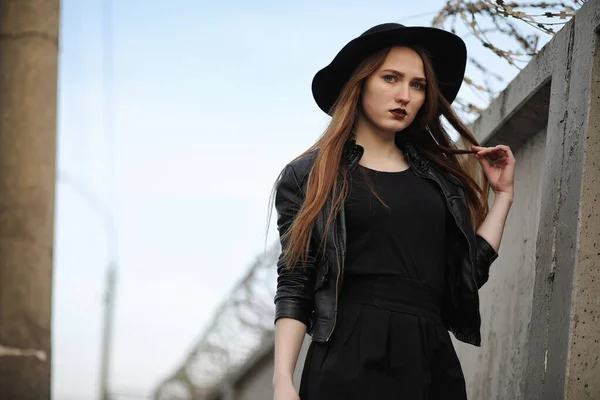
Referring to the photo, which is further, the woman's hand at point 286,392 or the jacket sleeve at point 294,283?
the jacket sleeve at point 294,283

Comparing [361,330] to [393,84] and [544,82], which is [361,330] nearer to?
[393,84]

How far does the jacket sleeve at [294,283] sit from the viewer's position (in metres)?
3.84

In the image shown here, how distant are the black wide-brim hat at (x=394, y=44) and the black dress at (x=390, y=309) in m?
0.48

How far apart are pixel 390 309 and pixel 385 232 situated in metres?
0.27

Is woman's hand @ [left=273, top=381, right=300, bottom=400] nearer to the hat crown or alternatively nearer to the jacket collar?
the jacket collar

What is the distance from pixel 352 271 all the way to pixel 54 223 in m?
1.14

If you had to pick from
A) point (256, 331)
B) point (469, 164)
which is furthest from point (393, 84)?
point (256, 331)

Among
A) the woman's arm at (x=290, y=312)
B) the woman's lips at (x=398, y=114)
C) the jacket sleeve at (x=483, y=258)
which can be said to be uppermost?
the woman's lips at (x=398, y=114)

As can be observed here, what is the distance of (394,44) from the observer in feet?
13.3

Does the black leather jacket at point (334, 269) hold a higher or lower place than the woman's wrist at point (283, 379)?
higher

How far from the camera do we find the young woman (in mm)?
3676

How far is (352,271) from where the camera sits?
379 cm

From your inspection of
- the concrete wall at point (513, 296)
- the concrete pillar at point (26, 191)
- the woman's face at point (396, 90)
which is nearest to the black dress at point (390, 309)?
the woman's face at point (396, 90)

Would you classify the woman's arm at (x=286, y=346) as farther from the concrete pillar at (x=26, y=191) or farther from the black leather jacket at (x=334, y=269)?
the concrete pillar at (x=26, y=191)
